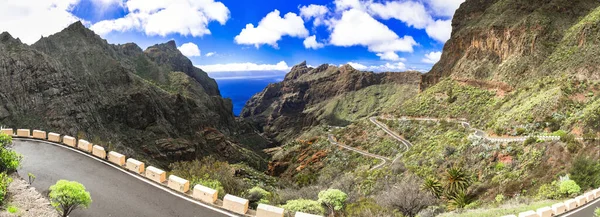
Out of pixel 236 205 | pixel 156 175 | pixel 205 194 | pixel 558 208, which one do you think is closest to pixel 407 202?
pixel 558 208

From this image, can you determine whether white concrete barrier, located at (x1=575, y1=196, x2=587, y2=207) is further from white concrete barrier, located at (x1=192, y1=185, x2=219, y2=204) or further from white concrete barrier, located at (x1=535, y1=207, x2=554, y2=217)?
white concrete barrier, located at (x1=192, y1=185, x2=219, y2=204)

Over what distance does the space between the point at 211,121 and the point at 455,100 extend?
80.3m

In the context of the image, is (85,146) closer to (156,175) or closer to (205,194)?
(156,175)

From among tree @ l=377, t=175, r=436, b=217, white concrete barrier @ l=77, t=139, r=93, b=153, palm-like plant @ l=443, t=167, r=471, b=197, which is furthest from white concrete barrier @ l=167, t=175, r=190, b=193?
palm-like plant @ l=443, t=167, r=471, b=197

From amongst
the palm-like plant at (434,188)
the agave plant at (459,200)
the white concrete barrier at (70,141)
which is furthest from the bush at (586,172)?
the white concrete barrier at (70,141)

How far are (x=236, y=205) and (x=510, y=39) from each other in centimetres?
7742

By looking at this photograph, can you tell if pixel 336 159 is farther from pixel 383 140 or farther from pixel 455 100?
pixel 455 100

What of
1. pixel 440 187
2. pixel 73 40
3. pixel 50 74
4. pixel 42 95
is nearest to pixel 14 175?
pixel 440 187

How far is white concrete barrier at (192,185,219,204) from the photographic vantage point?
10469 millimetres

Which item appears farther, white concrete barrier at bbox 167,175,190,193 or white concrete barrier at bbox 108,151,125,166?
white concrete barrier at bbox 108,151,125,166

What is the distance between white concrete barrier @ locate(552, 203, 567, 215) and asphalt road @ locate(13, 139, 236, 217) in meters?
13.4

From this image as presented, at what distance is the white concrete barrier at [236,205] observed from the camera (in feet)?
32.4

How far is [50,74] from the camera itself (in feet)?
238

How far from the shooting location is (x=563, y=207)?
1475cm
